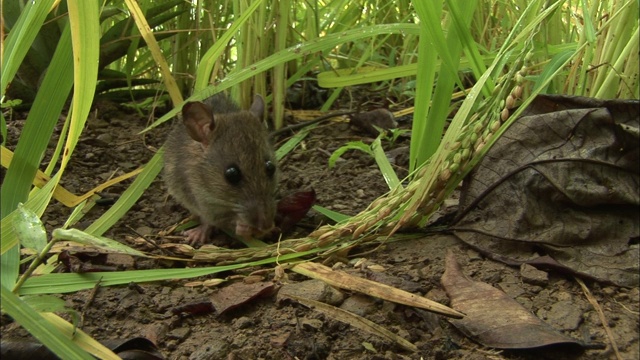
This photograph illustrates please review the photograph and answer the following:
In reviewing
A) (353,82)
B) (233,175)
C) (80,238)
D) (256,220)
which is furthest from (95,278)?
(353,82)

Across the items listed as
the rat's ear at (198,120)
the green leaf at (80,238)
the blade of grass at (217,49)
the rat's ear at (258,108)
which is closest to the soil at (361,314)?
the green leaf at (80,238)

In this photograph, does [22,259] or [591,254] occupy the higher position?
[591,254]

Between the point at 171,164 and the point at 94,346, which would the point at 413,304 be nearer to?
the point at 94,346

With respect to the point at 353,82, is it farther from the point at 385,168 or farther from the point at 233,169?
the point at 233,169

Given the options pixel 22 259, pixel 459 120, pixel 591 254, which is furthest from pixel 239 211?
pixel 591 254

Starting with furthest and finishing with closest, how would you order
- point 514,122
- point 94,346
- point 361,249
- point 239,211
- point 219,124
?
point 219,124 → point 239,211 → point 361,249 → point 514,122 → point 94,346

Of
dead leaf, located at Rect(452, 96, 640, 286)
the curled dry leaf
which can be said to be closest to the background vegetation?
dead leaf, located at Rect(452, 96, 640, 286)
